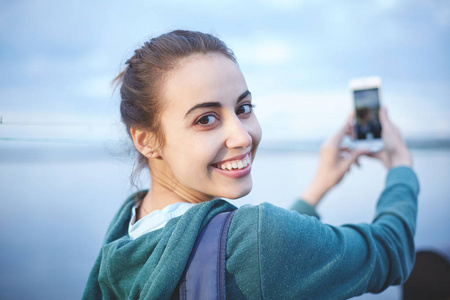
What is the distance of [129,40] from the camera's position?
49.4 inches

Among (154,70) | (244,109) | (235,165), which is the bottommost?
(235,165)

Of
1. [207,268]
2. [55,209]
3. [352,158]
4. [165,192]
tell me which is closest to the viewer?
[207,268]

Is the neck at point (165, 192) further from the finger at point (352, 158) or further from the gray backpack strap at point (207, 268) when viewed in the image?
Answer: the finger at point (352, 158)

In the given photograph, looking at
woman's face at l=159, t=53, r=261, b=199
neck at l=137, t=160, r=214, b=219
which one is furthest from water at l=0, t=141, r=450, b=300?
woman's face at l=159, t=53, r=261, b=199

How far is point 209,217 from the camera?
0.70 m

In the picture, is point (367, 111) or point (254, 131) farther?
point (367, 111)

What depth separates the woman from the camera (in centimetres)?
66

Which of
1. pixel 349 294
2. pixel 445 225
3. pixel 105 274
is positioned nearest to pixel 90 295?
pixel 105 274

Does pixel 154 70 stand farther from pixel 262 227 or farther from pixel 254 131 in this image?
pixel 262 227

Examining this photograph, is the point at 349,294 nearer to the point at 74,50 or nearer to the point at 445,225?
the point at 74,50

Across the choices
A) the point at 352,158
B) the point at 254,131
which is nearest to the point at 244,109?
the point at 254,131

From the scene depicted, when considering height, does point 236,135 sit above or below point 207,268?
above

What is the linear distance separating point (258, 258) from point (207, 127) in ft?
0.91

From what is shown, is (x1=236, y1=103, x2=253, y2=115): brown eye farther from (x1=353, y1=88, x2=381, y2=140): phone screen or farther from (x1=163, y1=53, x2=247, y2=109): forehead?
(x1=353, y1=88, x2=381, y2=140): phone screen
